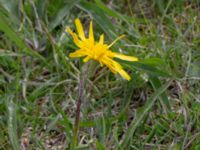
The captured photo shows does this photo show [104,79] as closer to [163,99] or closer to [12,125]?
[163,99]

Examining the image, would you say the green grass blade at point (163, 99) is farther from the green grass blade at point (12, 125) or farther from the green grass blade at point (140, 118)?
the green grass blade at point (12, 125)

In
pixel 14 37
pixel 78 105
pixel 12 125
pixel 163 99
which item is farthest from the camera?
pixel 14 37

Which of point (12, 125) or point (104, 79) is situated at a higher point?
point (12, 125)

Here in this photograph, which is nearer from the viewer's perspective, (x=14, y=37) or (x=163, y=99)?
(x=163, y=99)

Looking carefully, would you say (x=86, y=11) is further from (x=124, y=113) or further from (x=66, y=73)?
(x=124, y=113)

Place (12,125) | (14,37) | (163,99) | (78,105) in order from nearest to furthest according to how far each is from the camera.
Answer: (78,105) → (12,125) → (163,99) → (14,37)

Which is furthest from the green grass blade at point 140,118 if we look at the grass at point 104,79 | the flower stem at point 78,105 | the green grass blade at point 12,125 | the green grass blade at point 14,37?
the green grass blade at point 14,37

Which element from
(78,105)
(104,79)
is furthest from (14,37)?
(78,105)

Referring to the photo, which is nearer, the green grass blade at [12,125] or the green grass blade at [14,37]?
the green grass blade at [12,125]

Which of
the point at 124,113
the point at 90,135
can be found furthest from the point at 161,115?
the point at 90,135
